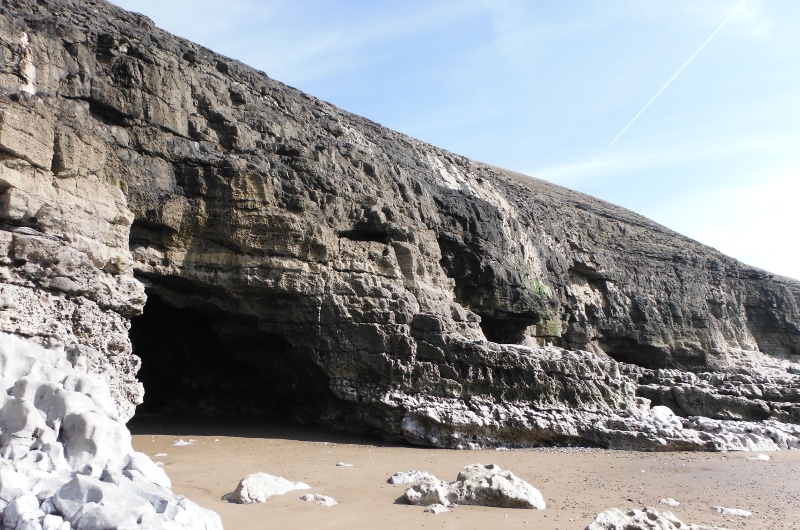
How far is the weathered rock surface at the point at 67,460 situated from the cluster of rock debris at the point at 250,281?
0.08 feet

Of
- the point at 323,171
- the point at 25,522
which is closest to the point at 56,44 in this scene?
the point at 323,171

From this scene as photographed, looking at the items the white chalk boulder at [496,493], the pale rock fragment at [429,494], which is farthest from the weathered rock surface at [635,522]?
the pale rock fragment at [429,494]

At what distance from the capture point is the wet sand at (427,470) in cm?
554

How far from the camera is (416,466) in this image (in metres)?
8.49

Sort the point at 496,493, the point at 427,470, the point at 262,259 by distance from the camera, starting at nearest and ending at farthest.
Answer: the point at 496,493 → the point at 427,470 → the point at 262,259

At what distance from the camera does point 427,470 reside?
8219 mm

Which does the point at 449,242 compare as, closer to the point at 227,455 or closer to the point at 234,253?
the point at 234,253

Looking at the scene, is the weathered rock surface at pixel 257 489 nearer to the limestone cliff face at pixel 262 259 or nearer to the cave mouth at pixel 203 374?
the limestone cliff face at pixel 262 259

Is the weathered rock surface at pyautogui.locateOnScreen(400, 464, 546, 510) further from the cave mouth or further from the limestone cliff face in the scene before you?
the cave mouth

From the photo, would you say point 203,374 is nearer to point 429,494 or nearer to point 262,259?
point 262,259

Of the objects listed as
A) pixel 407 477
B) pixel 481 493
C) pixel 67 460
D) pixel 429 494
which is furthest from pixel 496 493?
pixel 67 460

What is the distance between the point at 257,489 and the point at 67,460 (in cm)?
177

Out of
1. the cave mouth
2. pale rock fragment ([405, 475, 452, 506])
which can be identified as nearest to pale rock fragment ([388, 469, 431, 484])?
pale rock fragment ([405, 475, 452, 506])

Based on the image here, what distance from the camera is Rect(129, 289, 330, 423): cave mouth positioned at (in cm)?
1205
